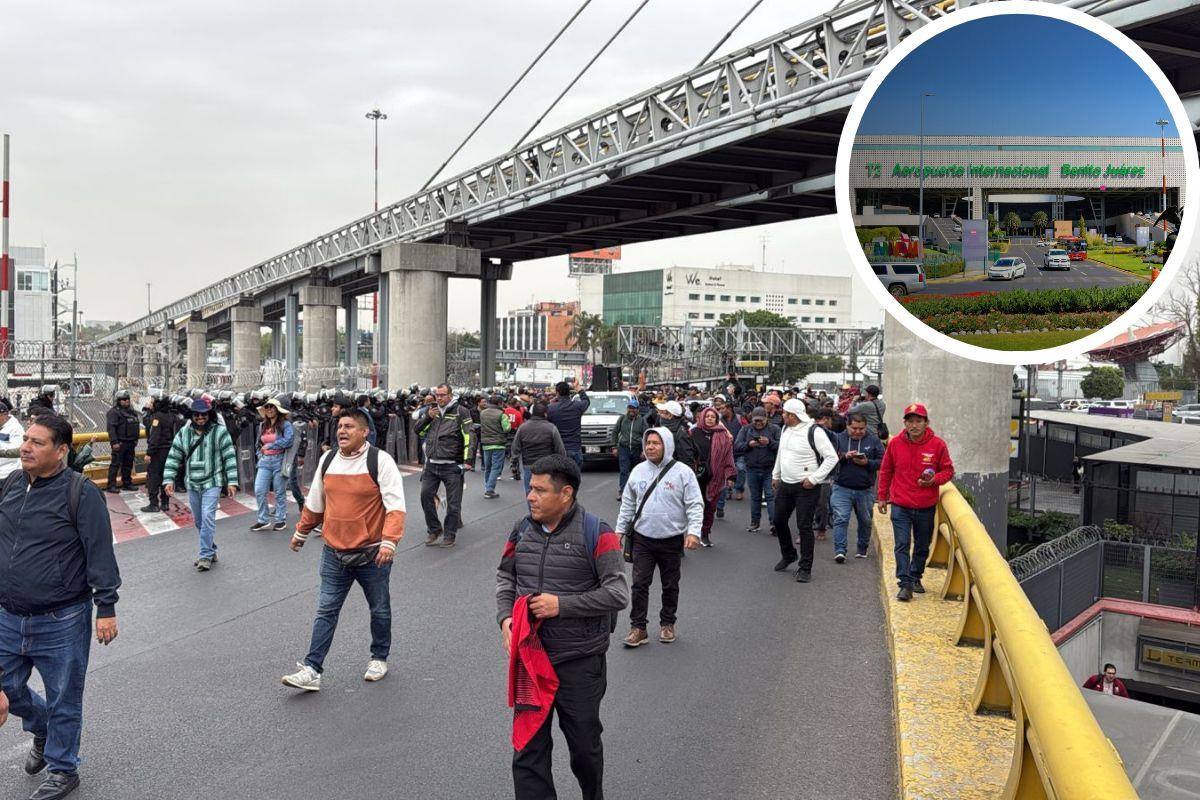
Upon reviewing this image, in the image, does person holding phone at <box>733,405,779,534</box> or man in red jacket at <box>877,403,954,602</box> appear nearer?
man in red jacket at <box>877,403,954,602</box>

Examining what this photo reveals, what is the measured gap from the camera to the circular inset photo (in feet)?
8.78

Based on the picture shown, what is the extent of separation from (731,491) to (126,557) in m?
9.50

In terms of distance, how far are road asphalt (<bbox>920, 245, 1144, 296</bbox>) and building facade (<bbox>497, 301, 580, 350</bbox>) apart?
553 ft

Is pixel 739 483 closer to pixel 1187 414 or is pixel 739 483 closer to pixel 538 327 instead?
pixel 1187 414

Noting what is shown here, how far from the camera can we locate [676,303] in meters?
131

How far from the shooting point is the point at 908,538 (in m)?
8.51

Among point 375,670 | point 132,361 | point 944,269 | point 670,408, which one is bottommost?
point 375,670

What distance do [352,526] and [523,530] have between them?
2198 mm

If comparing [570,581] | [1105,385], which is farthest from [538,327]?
[570,581]

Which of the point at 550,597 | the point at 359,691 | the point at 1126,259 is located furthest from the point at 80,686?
the point at 1126,259

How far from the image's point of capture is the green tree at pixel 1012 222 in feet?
9.25

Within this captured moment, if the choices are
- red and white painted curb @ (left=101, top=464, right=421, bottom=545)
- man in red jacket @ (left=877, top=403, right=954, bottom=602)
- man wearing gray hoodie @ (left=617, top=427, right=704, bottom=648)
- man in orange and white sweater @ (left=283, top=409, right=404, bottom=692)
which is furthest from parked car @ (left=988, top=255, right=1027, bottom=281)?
red and white painted curb @ (left=101, top=464, right=421, bottom=545)

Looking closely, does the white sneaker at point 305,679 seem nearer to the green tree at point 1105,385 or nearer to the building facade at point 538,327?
the green tree at point 1105,385

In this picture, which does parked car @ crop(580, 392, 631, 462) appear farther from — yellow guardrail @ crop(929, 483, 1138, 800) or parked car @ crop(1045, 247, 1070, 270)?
parked car @ crop(1045, 247, 1070, 270)
